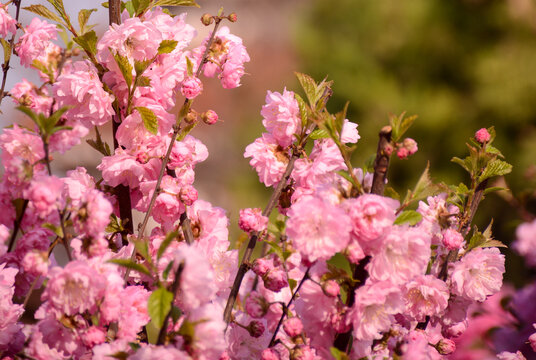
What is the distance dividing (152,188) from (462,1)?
505 cm

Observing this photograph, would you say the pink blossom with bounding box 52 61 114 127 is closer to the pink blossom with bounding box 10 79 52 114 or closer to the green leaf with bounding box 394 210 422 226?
the pink blossom with bounding box 10 79 52 114

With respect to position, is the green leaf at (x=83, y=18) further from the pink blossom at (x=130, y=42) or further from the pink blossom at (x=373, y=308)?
the pink blossom at (x=373, y=308)

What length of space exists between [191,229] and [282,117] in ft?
0.57

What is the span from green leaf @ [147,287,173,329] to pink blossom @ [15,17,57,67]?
1.16 feet

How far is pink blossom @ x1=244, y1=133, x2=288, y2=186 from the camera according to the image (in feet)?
2.13

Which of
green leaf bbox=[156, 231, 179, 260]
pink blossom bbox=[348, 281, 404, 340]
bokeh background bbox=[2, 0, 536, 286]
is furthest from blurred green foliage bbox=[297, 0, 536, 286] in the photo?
green leaf bbox=[156, 231, 179, 260]

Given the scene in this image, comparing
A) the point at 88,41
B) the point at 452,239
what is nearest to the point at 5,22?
the point at 88,41

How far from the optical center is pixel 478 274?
0.63m

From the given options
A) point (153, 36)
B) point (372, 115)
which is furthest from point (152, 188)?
point (372, 115)

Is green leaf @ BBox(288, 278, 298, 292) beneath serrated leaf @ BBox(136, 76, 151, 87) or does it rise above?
beneath

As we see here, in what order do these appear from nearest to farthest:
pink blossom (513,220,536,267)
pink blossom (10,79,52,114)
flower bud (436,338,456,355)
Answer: pink blossom (10,79,52,114) → flower bud (436,338,456,355) → pink blossom (513,220,536,267)

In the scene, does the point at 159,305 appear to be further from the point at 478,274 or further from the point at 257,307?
the point at 478,274

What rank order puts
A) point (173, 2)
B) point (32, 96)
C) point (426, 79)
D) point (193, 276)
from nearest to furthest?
point (193, 276)
point (32, 96)
point (173, 2)
point (426, 79)

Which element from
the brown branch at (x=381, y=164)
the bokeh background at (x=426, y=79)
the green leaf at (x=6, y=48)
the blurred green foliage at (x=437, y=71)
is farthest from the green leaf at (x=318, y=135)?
the blurred green foliage at (x=437, y=71)
